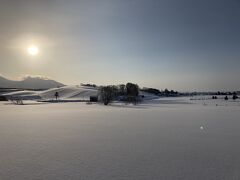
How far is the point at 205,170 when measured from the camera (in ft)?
26.3

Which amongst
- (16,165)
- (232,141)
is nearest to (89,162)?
(16,165)

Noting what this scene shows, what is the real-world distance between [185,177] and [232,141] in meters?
7.08

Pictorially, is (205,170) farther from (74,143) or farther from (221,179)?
(74,143)

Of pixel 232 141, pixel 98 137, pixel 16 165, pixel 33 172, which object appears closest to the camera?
pixel 33 172

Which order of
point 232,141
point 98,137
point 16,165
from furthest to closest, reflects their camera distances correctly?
point 98,137 → point 232,141 → point 16,165

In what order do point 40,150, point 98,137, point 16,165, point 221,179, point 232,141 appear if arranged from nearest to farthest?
point 221,179
point 16,165
point 40,150
point 232,141
point 98,137

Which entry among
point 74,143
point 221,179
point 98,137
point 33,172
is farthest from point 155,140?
point 33,172

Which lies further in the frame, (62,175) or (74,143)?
(74,143)

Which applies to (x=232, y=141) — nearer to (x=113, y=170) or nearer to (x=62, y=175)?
(x=113, y=170)

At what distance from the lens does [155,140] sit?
1341cm

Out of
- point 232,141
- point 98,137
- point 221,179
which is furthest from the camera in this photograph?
point 98,137

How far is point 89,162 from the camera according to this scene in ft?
29.6

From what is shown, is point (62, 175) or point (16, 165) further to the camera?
point (16, 165)

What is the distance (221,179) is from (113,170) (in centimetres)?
337
